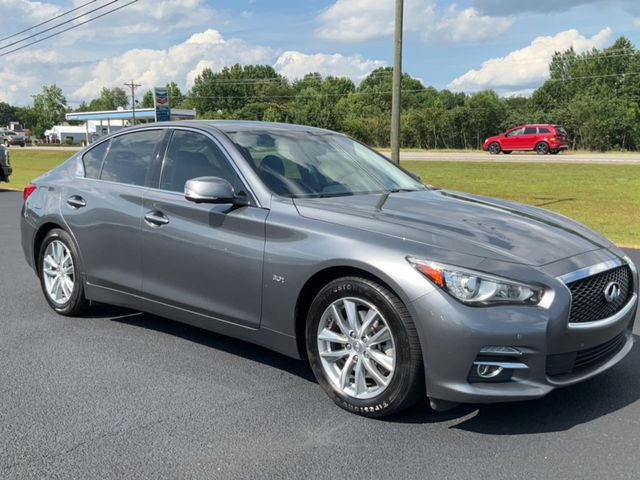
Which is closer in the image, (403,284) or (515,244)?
(403,284)

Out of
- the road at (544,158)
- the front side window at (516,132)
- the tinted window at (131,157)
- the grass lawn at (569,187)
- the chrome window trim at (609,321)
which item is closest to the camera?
the chrome window trim at (609,321)

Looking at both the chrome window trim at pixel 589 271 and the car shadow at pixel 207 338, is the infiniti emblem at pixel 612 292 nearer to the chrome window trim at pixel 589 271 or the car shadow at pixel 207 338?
the chrome window trim at pixel 589 271

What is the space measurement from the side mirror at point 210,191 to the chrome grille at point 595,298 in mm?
2055

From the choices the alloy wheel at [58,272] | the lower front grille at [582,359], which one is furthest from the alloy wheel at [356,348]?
the alloy wheel at [58,272]

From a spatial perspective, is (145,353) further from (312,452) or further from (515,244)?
(515,244)

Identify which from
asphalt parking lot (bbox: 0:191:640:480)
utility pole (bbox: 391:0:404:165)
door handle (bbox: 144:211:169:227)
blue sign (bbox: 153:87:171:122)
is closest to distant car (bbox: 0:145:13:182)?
blue sign (bbox: 153:87:171:122)

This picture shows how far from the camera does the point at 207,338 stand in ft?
16.7

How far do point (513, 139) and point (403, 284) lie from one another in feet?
125

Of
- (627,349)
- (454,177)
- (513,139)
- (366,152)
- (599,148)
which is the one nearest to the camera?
(627,349)

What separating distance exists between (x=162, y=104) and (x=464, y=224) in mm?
25482

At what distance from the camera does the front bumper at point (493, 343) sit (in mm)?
3209

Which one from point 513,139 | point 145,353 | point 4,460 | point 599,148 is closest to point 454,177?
point 513,139

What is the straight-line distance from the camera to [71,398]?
3928 millimetres

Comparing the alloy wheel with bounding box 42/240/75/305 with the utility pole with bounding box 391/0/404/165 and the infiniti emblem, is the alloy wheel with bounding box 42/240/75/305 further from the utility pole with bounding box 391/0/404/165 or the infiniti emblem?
the utility pole with bounding box 391/0/404/165
